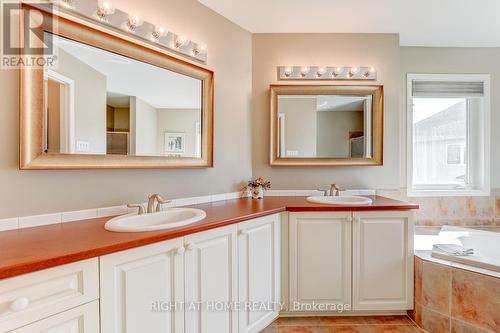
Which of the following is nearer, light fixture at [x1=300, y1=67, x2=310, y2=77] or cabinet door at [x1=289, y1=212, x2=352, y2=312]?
cabinet door at [x1=289, y1=212, x2=352, y2=312]

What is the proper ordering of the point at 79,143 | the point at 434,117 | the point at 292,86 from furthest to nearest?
the point at 434,117, the point at 292,86, the point at 79,143

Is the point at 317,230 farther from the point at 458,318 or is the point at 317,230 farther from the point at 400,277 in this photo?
the point at 458,318

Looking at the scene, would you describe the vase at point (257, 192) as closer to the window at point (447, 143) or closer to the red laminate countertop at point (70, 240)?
the red laminate countertop at point (70, 240)

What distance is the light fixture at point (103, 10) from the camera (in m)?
1.50

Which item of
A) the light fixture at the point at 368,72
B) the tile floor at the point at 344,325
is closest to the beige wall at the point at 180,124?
the tile floor at the point at 344,325

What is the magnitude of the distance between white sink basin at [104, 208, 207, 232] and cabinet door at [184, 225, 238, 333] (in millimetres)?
114

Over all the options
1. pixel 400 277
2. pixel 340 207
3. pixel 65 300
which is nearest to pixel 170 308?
pixel 65 300

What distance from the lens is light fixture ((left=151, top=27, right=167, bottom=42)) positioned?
1.77 metres

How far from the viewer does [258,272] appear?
1.78 meters

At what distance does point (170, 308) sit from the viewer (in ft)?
4.19

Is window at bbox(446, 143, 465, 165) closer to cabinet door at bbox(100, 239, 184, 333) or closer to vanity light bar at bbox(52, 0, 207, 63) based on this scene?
vanity light bar at bbox(52, 0, 207, 63)

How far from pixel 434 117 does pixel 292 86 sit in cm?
169

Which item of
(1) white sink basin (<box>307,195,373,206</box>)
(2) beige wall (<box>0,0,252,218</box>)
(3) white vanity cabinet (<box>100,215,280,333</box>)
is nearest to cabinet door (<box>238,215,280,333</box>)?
(3) white vanity cabinet (<box>100,215,280,333</box>)

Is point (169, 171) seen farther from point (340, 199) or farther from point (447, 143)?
point (447, 143)
